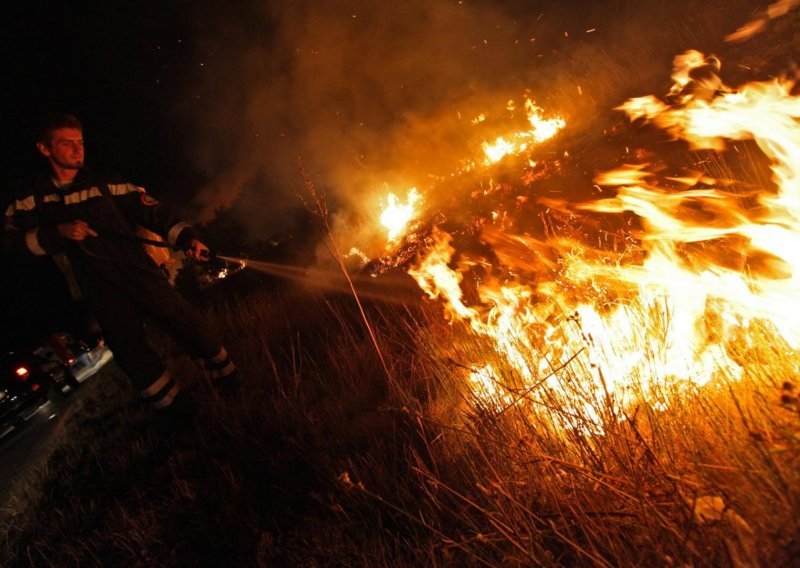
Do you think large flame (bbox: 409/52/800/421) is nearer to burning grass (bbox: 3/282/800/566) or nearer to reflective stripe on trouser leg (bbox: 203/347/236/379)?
burning grass (bbox: 3/282/800/566)

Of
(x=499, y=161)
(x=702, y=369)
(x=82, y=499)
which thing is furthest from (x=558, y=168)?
(x=82, y=499)

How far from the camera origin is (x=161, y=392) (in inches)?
136

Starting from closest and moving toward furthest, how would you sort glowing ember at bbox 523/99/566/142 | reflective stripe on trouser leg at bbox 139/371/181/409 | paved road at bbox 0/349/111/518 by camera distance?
reflective stripe on trouser leg at bbox 139/371/181/409 → paved road at bbox 0/349/111/518 → glowing ember at bbox 523/99/566/142

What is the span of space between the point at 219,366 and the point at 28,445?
640 centimetres

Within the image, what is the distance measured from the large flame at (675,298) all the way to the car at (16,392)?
11.6 meters

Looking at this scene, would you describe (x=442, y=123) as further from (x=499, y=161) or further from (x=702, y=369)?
(x=702, y=369)

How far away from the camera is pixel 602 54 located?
6.91m

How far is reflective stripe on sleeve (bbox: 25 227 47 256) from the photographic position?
3088 mm

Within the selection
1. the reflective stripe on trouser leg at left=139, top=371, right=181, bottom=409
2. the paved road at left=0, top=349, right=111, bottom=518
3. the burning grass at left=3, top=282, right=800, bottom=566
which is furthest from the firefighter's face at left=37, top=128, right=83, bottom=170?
the paved road at left=0, top=349, right=111, bottom=518

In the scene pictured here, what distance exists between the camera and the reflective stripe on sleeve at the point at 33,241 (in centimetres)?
309

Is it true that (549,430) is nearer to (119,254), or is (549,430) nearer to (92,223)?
(119,254)

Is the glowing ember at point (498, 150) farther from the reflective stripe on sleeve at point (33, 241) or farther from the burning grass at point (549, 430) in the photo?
the reflective stripe on sleeve at point (33, 241)

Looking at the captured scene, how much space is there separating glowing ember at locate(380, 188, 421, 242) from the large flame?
536 cm

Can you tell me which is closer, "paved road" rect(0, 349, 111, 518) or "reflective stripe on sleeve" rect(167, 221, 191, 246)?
"reflective stripe on sleeve" rect(167, 221, 191, 246)
